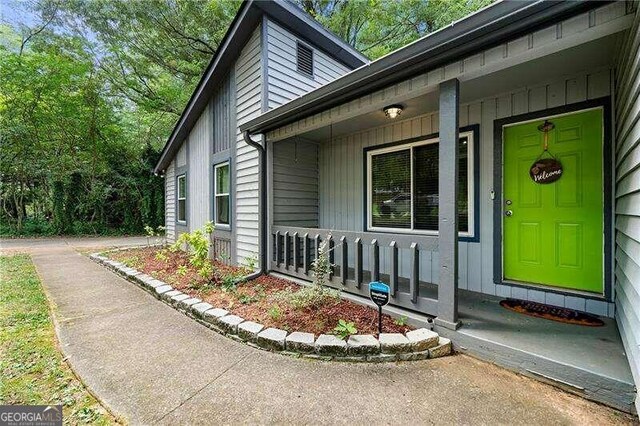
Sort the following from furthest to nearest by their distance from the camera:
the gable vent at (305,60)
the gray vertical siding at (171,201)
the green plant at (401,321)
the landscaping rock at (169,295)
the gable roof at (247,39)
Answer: the gray vertical siding at (171,201) < the gable vent at (305,60) < the gable roof at (247,39) < the landscaping rock at (169,295) < the green plant at (401,321)

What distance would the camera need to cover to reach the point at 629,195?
2.00 m

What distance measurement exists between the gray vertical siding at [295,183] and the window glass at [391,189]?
4.20 ft

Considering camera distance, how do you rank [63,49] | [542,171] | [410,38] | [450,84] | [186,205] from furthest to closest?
[63,49], [410,38], [186,205], [542,171], [450,84]

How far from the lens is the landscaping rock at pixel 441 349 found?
2.44m

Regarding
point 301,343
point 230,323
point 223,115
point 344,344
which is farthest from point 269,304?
point 223,115

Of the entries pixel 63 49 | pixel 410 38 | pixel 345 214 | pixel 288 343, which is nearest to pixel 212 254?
pixel 345 214

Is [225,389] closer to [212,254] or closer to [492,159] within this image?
[492,159]

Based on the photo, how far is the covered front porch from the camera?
84.1 inches

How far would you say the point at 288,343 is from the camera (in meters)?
2.56

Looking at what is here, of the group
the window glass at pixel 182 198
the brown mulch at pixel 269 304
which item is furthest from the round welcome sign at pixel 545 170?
the window glass at pixel 182 198

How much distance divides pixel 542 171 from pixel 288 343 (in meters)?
3.24

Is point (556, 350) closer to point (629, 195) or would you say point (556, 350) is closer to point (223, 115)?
point (629, 195)

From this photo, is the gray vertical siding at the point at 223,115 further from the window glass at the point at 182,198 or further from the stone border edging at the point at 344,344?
the stone border edging at the point at 344,344

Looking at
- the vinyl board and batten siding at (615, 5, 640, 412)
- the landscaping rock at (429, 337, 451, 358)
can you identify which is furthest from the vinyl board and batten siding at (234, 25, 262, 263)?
the vinyl board and batten siding at (615, 5, 640, 412)
